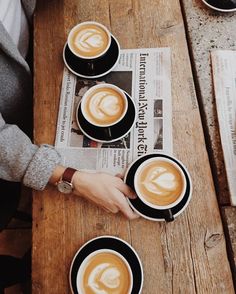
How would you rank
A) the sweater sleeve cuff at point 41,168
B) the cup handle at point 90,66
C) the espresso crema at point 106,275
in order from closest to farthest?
the espresso crema at point 106,275 < the sweater sleeve cuff at point 41,168 < the cup handle at point 90,66

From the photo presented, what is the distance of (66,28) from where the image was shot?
1.04m

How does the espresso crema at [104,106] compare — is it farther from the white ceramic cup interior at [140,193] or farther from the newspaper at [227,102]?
the newspaper at [227,102]

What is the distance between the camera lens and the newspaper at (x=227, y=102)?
0.84 meters

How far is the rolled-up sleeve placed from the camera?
2.72 feet

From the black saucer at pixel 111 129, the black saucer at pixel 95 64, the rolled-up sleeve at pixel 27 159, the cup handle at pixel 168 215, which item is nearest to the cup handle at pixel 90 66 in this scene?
the black saucer at pixel 95 64

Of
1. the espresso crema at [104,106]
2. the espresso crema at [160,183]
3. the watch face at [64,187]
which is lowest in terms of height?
the espresso crema at [160,183]

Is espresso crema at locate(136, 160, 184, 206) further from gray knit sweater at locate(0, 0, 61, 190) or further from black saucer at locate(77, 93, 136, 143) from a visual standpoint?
gray knit sweater at locate(0, 0, 61, 190)

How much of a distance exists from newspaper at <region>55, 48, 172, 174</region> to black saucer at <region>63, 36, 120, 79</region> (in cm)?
2

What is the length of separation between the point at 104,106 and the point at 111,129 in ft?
0.23

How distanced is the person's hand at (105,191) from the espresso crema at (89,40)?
0.33 m

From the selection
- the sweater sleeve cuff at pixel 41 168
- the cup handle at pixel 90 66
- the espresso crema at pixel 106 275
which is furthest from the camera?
the cup handle at pixel 90 66

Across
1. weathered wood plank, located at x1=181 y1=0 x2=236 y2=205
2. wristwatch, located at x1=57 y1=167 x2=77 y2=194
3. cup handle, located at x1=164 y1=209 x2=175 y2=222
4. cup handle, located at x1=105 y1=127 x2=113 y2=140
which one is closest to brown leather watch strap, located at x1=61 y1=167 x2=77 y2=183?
wristwatch, located at x1=57 y1=167 x2=77 y2=194

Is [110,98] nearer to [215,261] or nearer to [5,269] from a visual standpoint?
[215,261]

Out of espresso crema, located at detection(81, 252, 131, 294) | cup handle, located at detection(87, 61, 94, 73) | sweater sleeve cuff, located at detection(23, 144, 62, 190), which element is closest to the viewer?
espresso crema, located at detection(81, 252, 131, 294)
